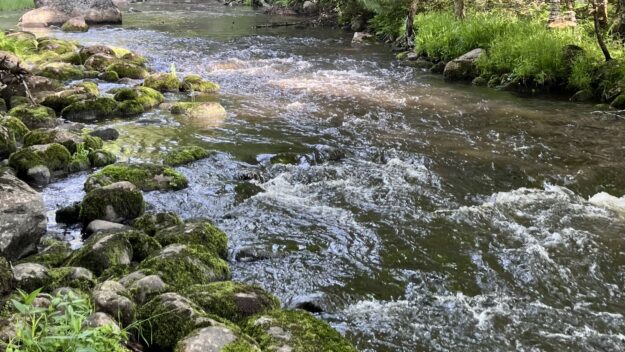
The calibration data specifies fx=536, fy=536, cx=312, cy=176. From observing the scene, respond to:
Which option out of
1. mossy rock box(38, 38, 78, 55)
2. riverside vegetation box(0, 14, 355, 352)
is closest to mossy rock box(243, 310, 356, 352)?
riverside vegetation box(0, 14, 355, 352)

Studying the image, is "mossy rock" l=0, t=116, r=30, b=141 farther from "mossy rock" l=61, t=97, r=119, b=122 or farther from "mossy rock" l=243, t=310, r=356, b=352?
"mossy rock" l=243, t=310, r=356, b=352

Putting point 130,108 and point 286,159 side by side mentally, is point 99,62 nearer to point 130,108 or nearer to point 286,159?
point 130,108

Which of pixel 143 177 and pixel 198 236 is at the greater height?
pixel 198 236

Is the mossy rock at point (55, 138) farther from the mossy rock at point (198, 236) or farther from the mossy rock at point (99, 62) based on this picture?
the mossy rock at point (99, 62)

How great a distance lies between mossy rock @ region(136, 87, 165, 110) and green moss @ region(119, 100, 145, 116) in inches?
11.3

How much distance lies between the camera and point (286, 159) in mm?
9602

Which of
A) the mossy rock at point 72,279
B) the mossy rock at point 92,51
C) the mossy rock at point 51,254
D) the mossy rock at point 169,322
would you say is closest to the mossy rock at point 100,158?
the mossy rock at point 51,254

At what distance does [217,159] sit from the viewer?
9.71 m

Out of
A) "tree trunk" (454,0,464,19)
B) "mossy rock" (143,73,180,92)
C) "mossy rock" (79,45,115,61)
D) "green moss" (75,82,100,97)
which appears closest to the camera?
"green moss" (75,82,100,97)

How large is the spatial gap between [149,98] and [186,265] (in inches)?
351

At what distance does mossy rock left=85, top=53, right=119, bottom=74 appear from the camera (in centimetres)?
1722

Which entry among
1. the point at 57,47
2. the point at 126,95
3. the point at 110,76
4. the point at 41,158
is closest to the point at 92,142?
the point at 41,158

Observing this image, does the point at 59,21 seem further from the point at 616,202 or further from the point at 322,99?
the point at 616,202

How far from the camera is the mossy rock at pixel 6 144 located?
9.30 m
